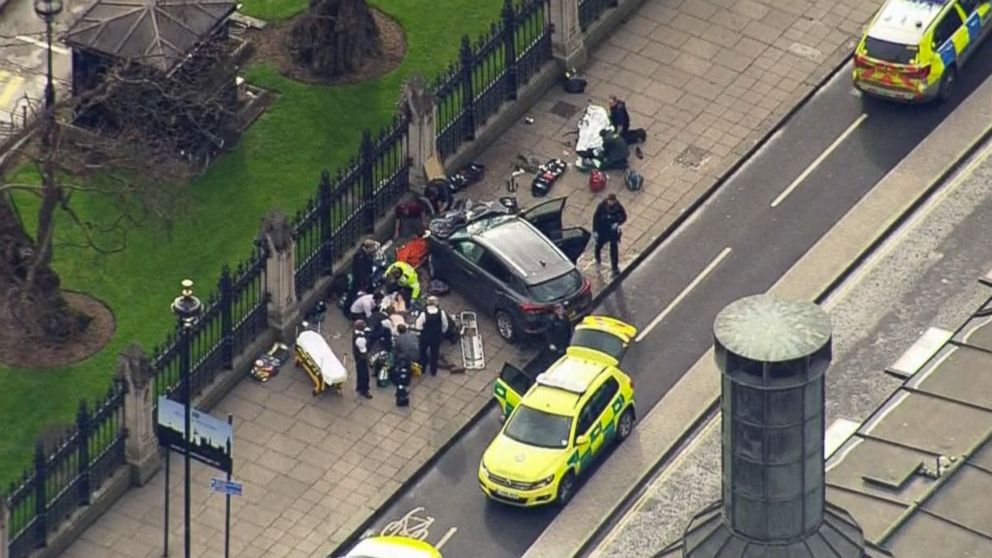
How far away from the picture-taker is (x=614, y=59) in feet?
227

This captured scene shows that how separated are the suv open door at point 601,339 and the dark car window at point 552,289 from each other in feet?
2.27

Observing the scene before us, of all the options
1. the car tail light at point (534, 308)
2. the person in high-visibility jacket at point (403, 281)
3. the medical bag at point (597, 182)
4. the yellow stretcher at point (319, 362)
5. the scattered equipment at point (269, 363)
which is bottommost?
the scattered equipment at point (269, 363)

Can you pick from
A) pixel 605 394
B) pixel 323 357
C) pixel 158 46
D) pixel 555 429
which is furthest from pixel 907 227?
pixel 158 46

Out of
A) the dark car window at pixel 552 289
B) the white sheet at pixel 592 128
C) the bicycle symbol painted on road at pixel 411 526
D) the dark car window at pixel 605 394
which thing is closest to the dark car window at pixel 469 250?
the dark car window at pixel 552 289

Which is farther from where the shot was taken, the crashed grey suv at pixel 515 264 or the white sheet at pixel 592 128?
the white sheet at pixel 592 128

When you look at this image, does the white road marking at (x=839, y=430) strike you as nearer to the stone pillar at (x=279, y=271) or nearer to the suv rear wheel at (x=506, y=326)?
the suv rear wheel at (x=506, y=326)

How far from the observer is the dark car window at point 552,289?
2362 inches

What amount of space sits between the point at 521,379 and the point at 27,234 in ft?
33.2

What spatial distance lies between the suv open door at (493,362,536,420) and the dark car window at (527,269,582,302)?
6.41ft

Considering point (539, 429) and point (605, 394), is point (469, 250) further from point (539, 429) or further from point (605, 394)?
point (539, 429)

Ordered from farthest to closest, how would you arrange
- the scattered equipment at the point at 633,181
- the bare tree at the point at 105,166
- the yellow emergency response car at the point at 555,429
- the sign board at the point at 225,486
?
the scattered equipment at the point at 633,181 → the bare tree at the point at 105,166 → the yellow emergency response car at the point at 555,429 → the sign board at the point at 225,486

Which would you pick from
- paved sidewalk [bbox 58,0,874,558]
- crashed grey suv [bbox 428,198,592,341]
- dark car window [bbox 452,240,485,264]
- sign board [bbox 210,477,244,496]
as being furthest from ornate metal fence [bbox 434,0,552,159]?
sign board [bbox 210,477,244,496]

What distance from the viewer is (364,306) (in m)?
61.1

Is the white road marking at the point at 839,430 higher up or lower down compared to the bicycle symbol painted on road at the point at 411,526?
higher up
